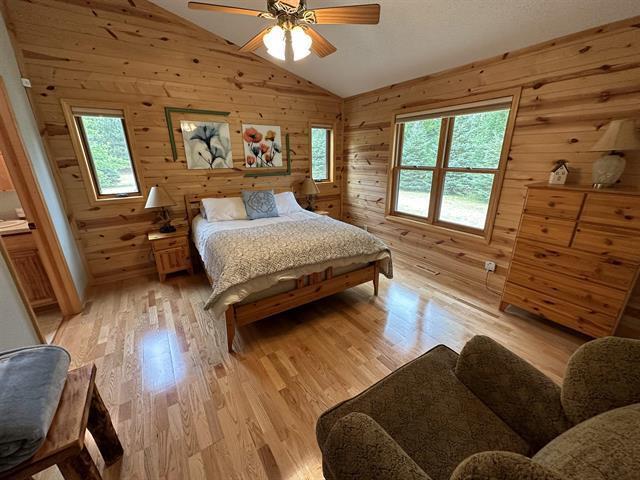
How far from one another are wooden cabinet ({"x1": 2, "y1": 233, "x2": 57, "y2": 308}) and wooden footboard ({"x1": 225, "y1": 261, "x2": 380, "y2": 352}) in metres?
1.75

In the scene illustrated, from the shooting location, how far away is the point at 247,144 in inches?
141

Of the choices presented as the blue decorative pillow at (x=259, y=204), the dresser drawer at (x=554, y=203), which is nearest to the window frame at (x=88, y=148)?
the blue decorative pillow at (x=259, y=204)

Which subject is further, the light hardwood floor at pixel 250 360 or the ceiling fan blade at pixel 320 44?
the ceiling fan blade at pixel 320 44

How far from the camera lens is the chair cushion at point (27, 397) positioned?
2.46ft

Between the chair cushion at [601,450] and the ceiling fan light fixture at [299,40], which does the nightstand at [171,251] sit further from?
the chair cushion at [601,450]

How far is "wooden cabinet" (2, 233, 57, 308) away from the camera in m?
A: 2.17

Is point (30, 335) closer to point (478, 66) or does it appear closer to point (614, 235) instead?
point (614, 235)

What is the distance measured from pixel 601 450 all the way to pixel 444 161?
291 centimetres

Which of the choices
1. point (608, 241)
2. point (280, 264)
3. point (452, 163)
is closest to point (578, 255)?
point (608, 241)

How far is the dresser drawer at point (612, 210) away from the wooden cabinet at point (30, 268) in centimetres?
434

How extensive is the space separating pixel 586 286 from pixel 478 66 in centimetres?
215

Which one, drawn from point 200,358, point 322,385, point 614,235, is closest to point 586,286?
point 614,235

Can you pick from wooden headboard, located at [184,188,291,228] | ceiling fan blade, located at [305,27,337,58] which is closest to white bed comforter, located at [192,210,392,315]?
wooden headboard, located at [184,188,291,228]

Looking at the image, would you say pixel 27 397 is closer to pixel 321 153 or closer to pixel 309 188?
pixel 309 188
